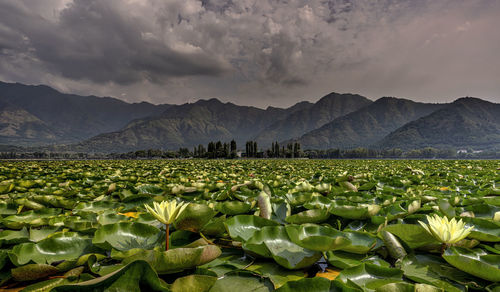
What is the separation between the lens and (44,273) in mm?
1167

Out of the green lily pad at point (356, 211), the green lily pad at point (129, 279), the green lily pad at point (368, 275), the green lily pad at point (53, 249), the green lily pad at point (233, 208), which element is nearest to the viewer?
the green lily pad at point (129, 279)

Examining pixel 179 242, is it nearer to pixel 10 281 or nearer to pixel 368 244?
pixel 10 281

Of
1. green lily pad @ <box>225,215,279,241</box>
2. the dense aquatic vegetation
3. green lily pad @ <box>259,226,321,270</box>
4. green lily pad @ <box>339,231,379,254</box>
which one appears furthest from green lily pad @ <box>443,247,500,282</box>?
green lily pad @ <box>225,215,279,241</box>

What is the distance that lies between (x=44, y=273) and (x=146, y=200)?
1705 mm

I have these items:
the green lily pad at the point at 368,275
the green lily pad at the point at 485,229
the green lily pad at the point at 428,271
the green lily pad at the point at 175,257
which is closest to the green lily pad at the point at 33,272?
the green lily pad at the point at 175,257

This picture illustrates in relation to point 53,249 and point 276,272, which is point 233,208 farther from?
point 53,249

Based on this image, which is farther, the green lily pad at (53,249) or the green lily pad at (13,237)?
the green lily pad at (13,237)

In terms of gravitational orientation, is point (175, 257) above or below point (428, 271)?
above

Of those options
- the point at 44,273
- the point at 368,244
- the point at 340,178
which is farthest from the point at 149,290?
the point at 340,178

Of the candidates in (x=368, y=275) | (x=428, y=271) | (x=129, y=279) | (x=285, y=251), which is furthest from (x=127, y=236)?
(x=428, y=271)

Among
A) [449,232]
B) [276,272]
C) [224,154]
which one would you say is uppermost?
[449,232]

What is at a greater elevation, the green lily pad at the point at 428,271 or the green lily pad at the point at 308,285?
the green lily pad at the point at 308,285

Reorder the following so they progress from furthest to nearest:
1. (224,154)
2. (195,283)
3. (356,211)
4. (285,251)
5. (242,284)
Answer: (224,154), (356,211), (285,251), (242,284), (195,283)

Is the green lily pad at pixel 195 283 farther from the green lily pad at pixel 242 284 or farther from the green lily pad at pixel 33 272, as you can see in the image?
the green lily pad at pixel 33 272
